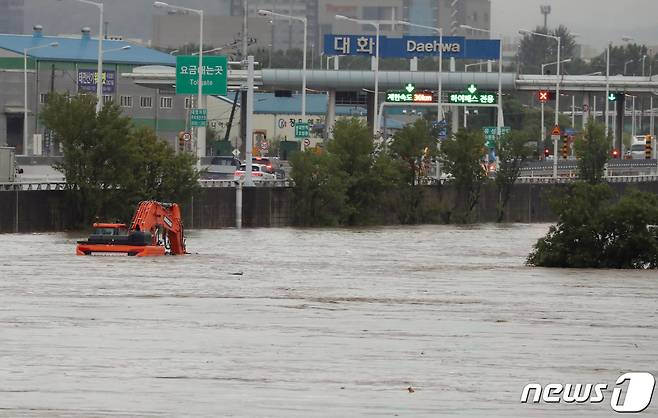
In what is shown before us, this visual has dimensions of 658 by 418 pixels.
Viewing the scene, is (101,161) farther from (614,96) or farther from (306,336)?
(614,96)

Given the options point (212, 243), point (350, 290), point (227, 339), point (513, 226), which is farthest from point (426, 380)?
point (513, 226)

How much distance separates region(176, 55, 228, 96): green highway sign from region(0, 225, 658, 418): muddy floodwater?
39.3 m

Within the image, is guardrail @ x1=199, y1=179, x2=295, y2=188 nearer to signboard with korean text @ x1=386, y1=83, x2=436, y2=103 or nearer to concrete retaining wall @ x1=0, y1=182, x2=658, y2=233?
concrete retaining wall @ x1=0, y1=182, x2=658, y2=233

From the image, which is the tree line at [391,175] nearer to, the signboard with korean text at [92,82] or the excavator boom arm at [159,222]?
the signboard with korean text at [92,82]

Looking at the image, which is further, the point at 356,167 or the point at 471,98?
the point at 471,98

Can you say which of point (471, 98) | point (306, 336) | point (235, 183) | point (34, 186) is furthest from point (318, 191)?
point (306, 336)

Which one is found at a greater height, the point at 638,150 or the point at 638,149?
the point at 638,149

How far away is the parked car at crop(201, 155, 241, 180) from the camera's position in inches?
3725

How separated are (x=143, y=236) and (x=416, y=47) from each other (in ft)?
247

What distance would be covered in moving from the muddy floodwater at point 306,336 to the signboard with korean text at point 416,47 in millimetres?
73094

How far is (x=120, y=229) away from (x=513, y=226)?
124 feet

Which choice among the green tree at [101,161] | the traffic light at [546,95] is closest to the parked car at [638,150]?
the traffic light at [546,95]

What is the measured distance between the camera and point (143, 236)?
42812mm

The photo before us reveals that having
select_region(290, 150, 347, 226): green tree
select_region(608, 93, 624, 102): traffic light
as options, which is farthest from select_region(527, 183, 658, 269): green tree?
select_region(608, 93, 624, 102): traffic light
